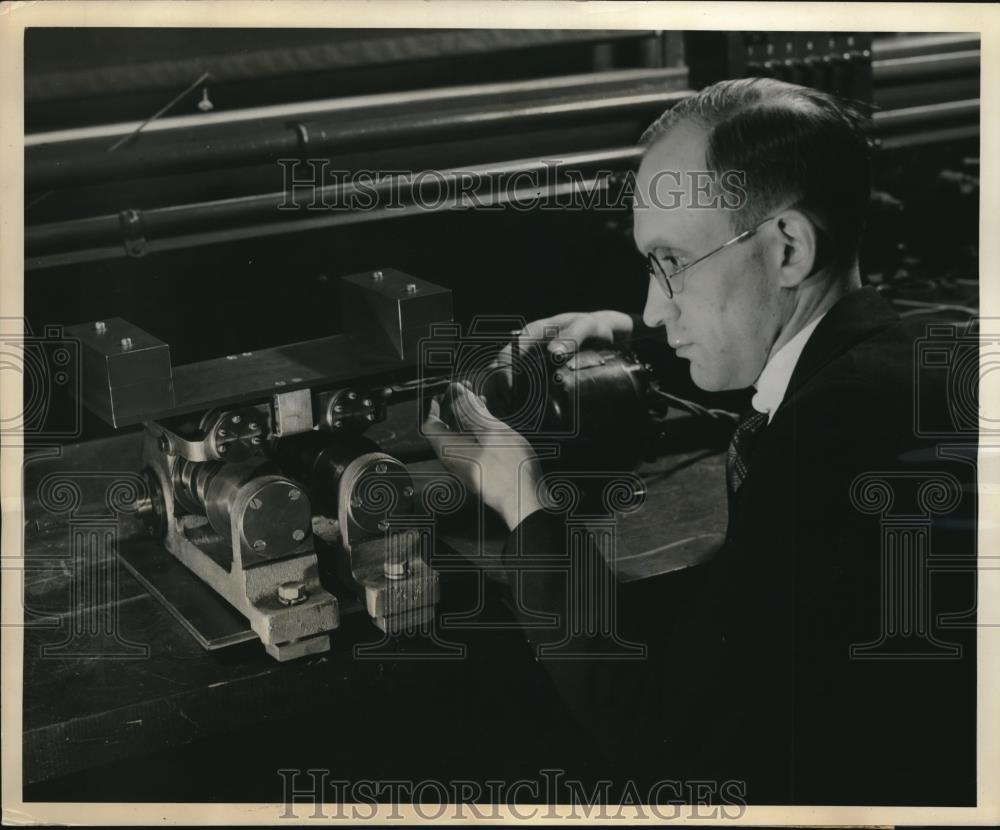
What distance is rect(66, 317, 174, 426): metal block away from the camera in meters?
1.42

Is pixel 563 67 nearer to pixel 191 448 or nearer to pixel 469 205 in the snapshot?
pixel 469 205

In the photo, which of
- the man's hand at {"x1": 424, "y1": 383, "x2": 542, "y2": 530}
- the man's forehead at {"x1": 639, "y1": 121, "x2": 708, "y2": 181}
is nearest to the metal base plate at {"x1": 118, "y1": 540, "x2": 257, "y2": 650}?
the man's hand at {"x1": 424, "y1": 383, "x2": 542, "y2": 530}

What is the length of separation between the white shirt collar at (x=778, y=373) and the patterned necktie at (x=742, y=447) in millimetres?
21

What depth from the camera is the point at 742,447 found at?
173cm

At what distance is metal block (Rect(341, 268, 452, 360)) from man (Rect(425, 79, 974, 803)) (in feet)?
0.46

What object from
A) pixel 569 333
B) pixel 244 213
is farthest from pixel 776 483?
pixel 244 213

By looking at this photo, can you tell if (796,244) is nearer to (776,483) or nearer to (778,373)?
(778,373)

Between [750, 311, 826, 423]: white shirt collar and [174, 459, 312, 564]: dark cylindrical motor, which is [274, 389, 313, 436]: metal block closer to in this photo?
[174, 459, 312, 564]: dark cylindrical motor

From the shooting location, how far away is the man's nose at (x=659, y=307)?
164cm

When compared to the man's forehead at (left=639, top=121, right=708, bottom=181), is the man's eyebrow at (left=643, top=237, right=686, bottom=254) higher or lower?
lower

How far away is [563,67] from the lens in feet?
7.63

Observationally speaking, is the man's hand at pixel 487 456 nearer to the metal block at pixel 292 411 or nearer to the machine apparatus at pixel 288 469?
the machine apparatus at pixel 288 469

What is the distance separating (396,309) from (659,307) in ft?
1.23

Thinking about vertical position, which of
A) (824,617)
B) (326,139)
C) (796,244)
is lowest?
(824,617)
